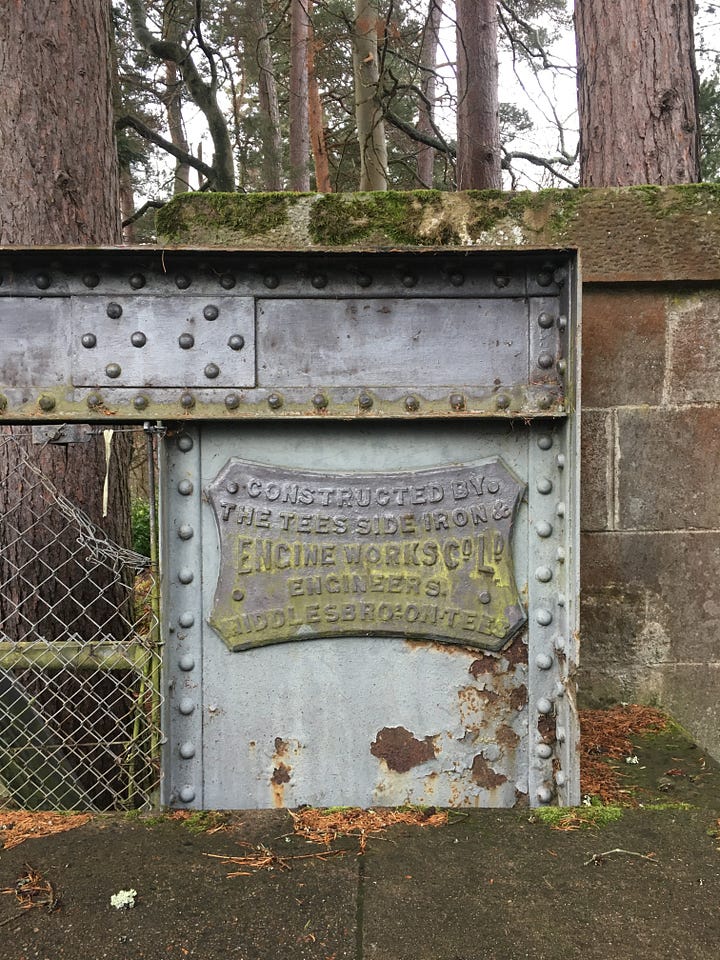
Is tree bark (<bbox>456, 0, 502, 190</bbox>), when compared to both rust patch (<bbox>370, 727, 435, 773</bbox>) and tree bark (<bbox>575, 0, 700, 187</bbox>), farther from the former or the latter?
rust patch (<bbox>370, 727, 435, 773</bbox>)

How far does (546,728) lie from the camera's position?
246 centimetres

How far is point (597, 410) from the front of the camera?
2994mm

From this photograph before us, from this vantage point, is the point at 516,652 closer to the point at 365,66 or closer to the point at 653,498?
the point at 653,498

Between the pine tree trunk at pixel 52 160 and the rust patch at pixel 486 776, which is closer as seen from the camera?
the rust patch at pixel 486 776

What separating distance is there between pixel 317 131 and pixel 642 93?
1065cm

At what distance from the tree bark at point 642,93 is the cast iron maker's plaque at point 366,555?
206cm

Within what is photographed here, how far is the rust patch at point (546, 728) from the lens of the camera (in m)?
Answer: 2.46

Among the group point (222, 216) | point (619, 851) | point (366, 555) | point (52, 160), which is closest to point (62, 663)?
point (366, 555)

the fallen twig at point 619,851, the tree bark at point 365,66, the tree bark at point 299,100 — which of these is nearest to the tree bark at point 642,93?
the fallen twig at point 619,851

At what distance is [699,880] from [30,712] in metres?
2.53

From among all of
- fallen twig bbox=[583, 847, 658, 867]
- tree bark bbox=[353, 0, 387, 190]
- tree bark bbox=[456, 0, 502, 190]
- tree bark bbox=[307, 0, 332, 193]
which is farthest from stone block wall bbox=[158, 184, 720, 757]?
tree bark bbox=[307, 0, 332, 193]

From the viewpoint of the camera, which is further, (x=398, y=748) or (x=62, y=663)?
(x=62, y=663)

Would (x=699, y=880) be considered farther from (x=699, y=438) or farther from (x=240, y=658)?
(x=699, y=438)

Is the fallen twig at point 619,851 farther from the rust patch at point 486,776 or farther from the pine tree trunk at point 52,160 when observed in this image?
the pine tree trunk at point 52,160
